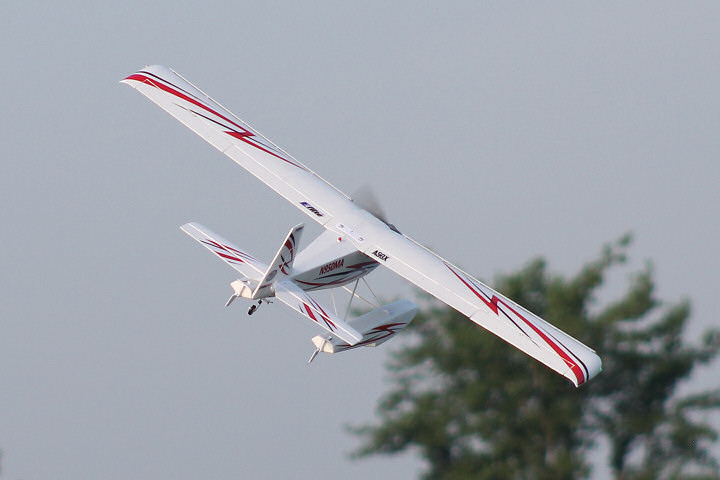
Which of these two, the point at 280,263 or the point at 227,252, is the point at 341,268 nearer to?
the point at 280,263

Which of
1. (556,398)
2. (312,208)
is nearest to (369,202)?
(312,208)

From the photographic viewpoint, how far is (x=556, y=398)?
32.1 m

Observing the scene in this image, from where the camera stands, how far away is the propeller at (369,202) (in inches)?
1063

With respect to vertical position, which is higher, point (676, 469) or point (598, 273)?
point (598, 273)

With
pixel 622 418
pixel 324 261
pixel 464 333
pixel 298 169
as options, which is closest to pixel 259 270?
pixel 324 261

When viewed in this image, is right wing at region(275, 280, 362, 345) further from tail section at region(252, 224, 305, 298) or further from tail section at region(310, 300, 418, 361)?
tail section at region(310, 300, 418, 361)

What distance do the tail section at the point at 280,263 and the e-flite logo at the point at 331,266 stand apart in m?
1.19

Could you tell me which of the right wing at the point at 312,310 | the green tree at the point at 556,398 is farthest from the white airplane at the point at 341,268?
the green tree at the point at 556,398

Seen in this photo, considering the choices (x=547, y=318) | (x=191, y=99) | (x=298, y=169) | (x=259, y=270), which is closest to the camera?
(x=259, y=270)

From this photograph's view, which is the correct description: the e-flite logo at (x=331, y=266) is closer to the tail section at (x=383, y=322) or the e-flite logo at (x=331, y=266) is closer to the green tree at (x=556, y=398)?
the tail section at (x=383, y=322)

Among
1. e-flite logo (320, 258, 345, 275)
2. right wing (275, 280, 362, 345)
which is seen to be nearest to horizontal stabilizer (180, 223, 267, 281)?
right wing (275, 280, 362, 345)

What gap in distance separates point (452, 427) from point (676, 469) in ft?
17.9

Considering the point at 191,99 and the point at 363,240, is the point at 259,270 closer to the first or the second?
the point at 363,240

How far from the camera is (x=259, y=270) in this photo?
24.7 metres
